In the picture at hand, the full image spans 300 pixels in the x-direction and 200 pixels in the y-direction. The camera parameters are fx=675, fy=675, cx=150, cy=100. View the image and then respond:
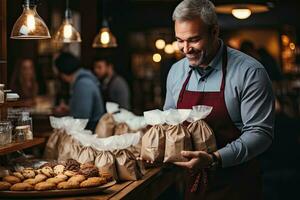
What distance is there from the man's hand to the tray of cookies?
2.09ft

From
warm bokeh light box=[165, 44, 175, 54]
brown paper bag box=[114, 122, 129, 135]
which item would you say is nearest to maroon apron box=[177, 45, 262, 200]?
brown paper bag box=[114, 122, 129, 135]

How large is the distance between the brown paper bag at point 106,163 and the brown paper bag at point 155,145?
0.48 metres

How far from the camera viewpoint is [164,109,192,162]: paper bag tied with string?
3883 millimetres

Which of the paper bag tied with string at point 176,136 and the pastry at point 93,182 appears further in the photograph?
the pastry at point 93,182

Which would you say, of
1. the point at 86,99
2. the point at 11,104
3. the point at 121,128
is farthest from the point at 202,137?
the point at 86,99

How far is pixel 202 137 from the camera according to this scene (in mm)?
3908

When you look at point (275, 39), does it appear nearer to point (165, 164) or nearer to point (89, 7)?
point (89, 7)

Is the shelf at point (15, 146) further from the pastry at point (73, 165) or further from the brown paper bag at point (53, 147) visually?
the brown paper bag at point (53, 147)

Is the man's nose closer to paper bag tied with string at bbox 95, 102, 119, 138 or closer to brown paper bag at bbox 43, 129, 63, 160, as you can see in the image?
brown paper bag at bbox 43, 129, 63, 160

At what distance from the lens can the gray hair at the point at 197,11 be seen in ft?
12.8

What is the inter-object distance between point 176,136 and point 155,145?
0.16 meters

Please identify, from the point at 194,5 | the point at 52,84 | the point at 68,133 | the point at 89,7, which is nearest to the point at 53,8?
the point at 52,84

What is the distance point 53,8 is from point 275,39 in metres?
8.71

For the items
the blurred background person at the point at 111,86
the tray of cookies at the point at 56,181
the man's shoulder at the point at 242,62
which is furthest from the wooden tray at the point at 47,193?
the blurred background person at the point at 111,86
